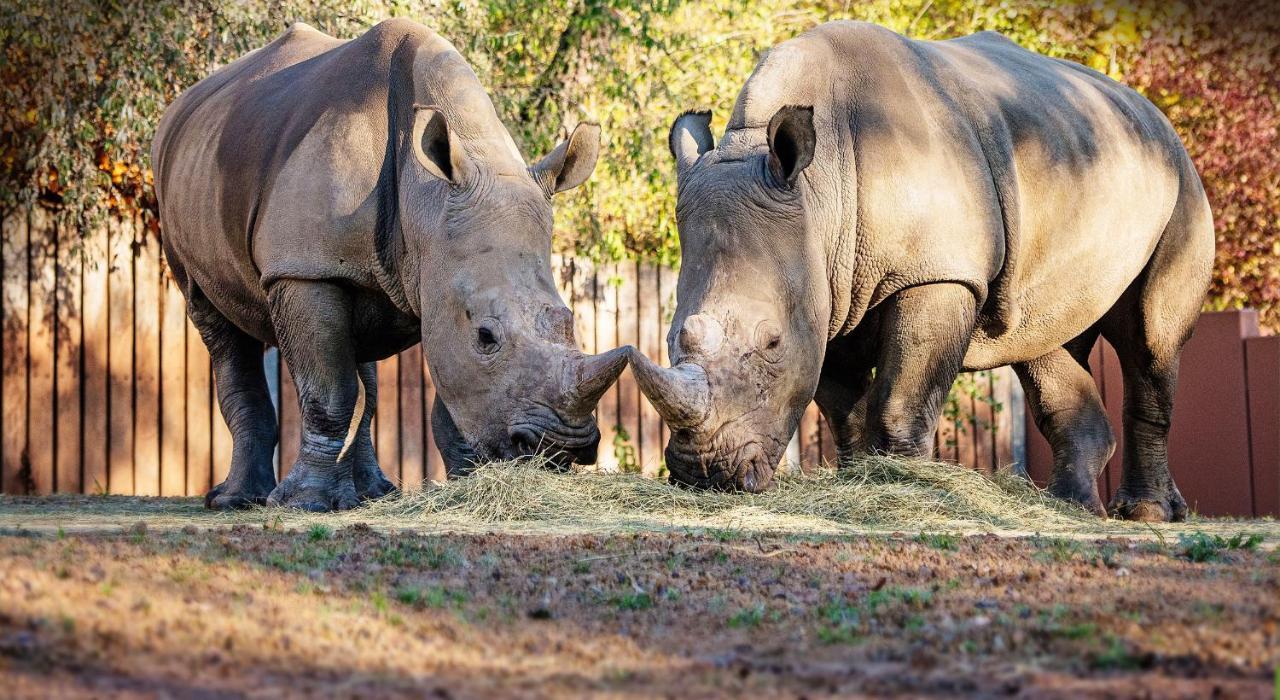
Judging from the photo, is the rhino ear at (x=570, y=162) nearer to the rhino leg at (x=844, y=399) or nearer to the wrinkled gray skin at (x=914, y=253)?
the wrinkled gray skin at (x=914, y=253)

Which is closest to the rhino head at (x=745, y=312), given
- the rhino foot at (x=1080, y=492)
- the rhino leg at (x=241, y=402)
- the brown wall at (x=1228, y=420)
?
the rhino foot at (x=1080, y=492)

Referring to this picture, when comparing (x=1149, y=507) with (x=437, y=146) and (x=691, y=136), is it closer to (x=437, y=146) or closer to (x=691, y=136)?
(x=691, y=136)

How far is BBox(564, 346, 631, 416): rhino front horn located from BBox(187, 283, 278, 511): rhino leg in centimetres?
205

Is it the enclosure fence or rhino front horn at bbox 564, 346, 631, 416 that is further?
the enclosure fence

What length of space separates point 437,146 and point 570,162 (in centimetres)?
72

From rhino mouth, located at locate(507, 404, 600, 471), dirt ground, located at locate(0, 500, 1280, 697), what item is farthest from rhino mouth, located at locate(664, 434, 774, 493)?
dirt ground, located at locate(0, 500, 1280, 697)

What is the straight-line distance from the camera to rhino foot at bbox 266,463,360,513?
278 inches

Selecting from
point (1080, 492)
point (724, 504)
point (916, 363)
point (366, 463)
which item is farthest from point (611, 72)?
point (724, 504)

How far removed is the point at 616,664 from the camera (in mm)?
3502

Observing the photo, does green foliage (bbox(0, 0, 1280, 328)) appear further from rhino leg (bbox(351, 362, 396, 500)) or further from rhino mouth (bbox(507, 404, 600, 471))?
rhino mouth (bbox(507, 404, 600, 471))

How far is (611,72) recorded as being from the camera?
11.9 meters

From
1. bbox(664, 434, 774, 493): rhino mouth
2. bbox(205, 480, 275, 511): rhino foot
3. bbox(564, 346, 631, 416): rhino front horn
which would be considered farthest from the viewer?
bbox(205, 480, 275, 511): rhino foot

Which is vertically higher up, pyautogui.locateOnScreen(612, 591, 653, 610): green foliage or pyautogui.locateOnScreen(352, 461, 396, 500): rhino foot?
pyautogui.locateOnScreen(352, 461, 396, 500): rhino foot

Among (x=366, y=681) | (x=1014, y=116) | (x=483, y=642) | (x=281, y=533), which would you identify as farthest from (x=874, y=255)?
(x=366, y=681)
